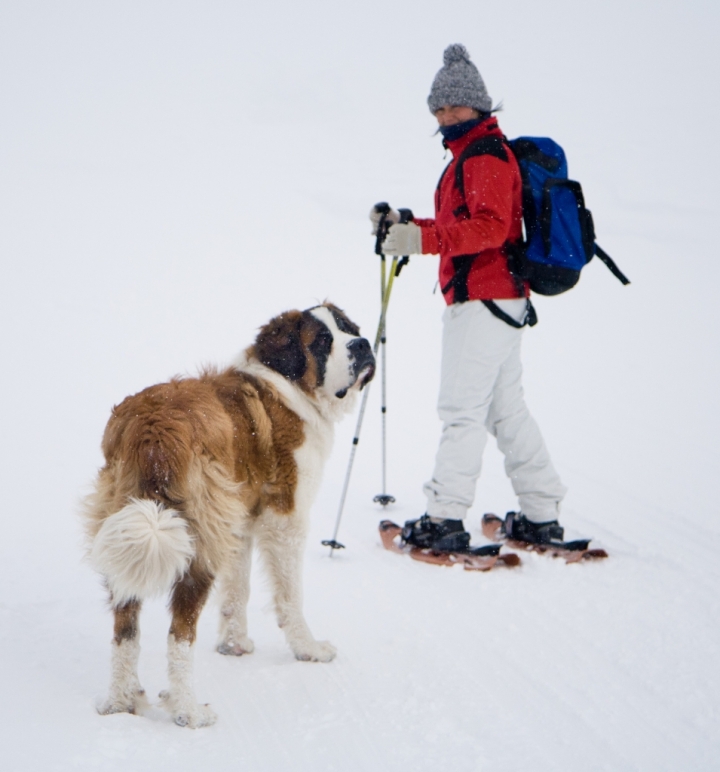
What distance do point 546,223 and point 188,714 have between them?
9.58ft

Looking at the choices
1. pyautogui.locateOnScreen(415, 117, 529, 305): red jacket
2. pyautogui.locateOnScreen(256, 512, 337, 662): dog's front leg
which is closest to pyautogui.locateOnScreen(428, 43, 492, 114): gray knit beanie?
pyautogui.locateOnScreen(415, 117, 529, 305): red jacket

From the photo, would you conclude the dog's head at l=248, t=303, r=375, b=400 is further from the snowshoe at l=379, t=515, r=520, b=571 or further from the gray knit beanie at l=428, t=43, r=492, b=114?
the gray knit beanie at l=428, t=43, r=492, b=114

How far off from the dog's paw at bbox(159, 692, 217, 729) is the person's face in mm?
3207

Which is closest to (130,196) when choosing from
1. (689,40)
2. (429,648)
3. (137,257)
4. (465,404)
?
(137,257)

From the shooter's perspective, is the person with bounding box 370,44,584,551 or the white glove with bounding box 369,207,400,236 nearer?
the person with bounding box 370,44,584,551

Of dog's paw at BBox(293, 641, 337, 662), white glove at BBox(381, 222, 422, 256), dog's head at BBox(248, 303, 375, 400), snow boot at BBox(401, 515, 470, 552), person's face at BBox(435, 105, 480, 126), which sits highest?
person's face at BBox(435, 105, 480, 126)

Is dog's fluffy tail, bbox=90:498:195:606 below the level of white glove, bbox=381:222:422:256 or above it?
below

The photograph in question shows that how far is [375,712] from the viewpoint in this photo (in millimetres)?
2363

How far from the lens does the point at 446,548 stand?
3.90m

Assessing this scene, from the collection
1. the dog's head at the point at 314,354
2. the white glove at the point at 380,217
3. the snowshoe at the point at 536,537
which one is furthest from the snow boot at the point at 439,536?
the white glove at the point at 380,217

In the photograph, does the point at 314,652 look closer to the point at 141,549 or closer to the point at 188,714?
the point at 188,714

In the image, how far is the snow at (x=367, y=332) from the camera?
7.63 ft

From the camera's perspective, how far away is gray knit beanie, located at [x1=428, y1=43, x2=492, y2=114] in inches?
152

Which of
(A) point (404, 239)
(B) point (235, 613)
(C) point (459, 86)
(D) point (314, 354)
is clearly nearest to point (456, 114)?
(C) point (459, 86)
